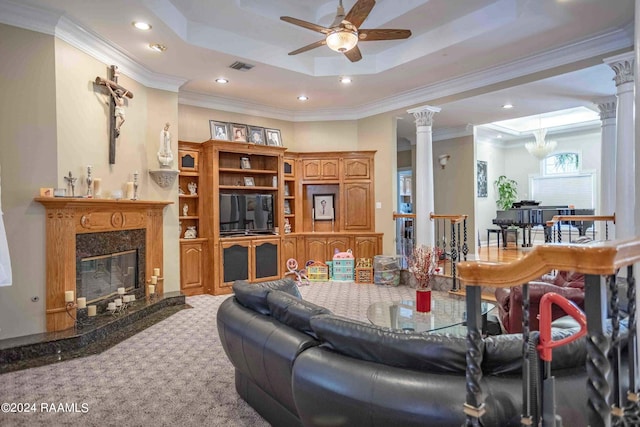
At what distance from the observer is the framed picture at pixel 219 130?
6515 millimetres

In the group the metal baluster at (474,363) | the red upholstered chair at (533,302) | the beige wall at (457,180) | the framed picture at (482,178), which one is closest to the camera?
the metal baluster at (474,363)

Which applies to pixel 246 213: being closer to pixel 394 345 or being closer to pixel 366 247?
pixel 366 247

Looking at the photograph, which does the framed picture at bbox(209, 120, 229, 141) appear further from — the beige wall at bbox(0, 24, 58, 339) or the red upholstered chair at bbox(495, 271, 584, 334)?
the red upholstered chair at bbox(495, 271, 584, 334)

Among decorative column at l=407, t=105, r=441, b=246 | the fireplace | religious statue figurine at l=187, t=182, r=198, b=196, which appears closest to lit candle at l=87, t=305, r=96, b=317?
the fireplace

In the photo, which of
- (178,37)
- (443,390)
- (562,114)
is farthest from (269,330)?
(562,114)

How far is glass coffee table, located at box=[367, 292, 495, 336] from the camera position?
3.16 meters

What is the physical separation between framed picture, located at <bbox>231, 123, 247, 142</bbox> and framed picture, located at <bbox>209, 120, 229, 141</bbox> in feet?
0.36

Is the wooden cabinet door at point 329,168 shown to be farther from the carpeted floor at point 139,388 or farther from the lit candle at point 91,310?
the lit candle at point 91,310

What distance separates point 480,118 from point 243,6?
200 inches

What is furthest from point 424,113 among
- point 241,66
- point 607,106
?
point 241,66

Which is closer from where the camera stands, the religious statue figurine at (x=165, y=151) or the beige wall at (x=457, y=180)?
the religious statue figurine at (x=165, y=151)

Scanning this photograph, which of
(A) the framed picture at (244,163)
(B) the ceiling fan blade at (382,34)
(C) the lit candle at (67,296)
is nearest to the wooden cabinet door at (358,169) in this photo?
(A) the framed picture at (244,163)

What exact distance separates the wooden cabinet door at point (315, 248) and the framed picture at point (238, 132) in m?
2.28

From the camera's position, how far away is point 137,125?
5.29 meters
